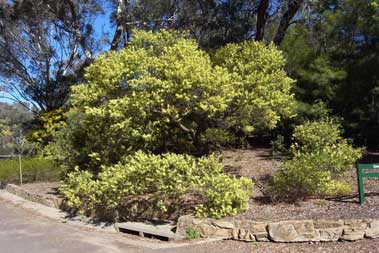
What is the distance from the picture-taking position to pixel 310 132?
11.3 metres

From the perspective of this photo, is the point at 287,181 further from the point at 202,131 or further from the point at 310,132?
the point at 202,131

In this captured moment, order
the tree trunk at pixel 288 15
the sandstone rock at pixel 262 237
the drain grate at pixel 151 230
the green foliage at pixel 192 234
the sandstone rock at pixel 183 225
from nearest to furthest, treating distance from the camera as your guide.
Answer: the sandstone rock at pixel 262 237
the green foliage at pixel 192 234
the sandstone rock at pixel 183 225
the drain grate at pixel 151 230
the tree trunk at pixel 288 15

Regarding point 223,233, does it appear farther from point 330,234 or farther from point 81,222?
point 81,222

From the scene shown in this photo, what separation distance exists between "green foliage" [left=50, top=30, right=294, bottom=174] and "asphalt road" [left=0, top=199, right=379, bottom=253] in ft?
6.31

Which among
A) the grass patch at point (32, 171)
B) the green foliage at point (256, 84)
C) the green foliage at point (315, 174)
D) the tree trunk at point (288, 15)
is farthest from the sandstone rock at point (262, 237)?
the grass patch at point (32, 171)

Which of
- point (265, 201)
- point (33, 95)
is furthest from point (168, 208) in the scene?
point (33, 95)

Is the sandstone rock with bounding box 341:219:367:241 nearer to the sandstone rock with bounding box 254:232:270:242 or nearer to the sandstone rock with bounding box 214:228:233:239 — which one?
the sandstone rock with bounding box 254:232:270:242

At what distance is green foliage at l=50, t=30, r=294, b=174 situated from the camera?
9.94 meters

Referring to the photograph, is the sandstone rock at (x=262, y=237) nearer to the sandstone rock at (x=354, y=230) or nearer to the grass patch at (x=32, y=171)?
the sandstone rock at (x=354, y=230)

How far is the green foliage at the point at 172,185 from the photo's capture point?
880cm

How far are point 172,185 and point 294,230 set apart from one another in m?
2.34

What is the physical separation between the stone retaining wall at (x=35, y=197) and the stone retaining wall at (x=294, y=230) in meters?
5.79

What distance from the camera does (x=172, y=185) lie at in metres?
8.99

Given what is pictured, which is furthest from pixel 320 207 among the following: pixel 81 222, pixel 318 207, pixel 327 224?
pixel 81 222
